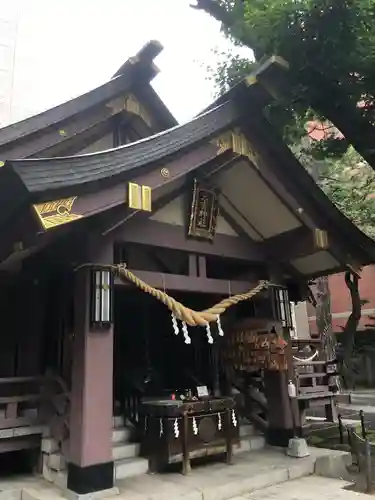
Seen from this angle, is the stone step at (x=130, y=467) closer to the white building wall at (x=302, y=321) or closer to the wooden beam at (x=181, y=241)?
the wooden beam at (x=181, y=241)

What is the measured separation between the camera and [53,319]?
7793 mm

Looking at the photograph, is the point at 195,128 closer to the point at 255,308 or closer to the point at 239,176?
the point at 239,176

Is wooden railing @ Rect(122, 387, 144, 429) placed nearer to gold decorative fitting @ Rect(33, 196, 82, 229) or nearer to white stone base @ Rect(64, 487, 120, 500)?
white stone base @ Rect(64, 487, 120, 500)

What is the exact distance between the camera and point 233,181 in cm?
710

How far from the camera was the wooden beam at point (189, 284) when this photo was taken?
6.22m

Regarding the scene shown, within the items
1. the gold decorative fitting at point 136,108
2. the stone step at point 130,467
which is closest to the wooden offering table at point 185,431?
the stone step at point 130,467

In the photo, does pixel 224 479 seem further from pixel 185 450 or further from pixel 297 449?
pixel 297 449

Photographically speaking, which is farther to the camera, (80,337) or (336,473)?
(336,473)

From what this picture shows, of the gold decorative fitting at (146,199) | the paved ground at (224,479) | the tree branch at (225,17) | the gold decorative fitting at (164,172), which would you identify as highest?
the tree branch at (225,17)

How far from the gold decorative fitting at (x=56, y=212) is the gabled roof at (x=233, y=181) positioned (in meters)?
0.06

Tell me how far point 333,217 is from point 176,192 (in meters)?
2.56

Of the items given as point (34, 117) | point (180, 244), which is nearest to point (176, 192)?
point (180, 244)

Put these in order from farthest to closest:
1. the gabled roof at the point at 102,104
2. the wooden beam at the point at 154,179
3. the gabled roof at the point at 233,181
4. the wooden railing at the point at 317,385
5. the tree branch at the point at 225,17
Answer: the wooden railing at the point at 317,385 → the tree branch at the point at 225,17 → the gabled roof at the point at 102,104 → the wooden beam at the point at 154,179 → the gabled roof at the point at 233,181

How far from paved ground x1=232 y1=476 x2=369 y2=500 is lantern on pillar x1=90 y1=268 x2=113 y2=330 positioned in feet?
9.15
